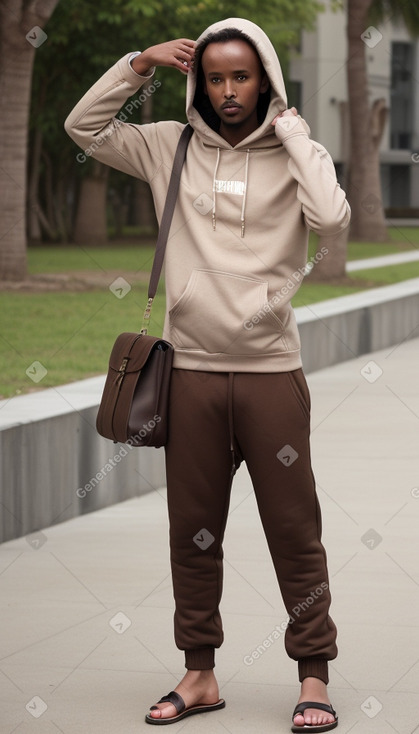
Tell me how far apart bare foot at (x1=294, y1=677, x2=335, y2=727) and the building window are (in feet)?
193

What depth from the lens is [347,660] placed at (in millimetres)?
4637

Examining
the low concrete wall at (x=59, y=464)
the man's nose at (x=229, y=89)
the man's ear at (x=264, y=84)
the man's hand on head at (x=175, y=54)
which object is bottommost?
the low concrete wall at (x=59, y=464)

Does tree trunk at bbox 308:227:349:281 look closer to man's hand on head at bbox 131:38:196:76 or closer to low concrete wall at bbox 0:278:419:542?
low concrete wall at bbox 0:278:419:542

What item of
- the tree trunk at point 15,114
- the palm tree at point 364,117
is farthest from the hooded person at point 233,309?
the palm tree at point 364,117

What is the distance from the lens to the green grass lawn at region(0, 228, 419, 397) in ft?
33.8

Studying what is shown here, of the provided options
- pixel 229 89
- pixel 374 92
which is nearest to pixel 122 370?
pixel 229 89

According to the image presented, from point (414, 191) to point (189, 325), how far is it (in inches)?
2378

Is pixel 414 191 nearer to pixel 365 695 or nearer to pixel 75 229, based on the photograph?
pixel 75 229

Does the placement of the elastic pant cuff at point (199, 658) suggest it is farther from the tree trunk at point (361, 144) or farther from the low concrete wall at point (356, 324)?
the tree trunk at point (361, 144)

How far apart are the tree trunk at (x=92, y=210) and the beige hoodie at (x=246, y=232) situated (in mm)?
29077

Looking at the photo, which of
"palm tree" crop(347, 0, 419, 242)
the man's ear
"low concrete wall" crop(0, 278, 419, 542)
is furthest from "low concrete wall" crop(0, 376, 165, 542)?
"palm tree" crop(347, 0, 419, 242)

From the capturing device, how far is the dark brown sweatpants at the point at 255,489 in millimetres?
3873

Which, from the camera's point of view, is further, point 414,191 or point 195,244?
point 414,191

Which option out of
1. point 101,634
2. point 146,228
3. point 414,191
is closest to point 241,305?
point 101,634
